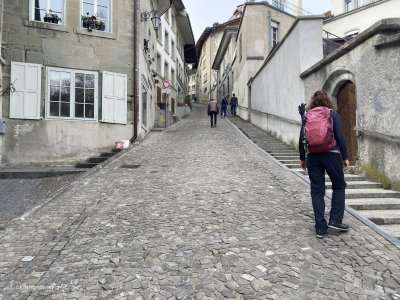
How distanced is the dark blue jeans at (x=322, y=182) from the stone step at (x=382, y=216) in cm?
102

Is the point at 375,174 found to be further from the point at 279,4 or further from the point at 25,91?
the point at 279,4

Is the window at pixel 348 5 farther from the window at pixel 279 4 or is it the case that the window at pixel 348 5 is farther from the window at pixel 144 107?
the window at pixel 144 107

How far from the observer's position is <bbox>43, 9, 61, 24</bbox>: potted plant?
443 inches

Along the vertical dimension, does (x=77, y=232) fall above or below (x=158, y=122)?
below

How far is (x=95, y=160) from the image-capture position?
1123 centimetres

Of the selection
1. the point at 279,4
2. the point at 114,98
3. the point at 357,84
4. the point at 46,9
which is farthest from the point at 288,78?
the point at 279,4

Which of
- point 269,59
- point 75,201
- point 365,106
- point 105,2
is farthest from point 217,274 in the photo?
point 269,59

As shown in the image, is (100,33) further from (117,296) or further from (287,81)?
(117,296)

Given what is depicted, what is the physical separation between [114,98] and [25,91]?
284 centimetres

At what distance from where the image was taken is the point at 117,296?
9.87 feet

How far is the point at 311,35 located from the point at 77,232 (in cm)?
912

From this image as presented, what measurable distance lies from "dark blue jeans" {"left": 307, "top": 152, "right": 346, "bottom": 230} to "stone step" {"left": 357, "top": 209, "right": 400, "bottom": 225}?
3.33 feet

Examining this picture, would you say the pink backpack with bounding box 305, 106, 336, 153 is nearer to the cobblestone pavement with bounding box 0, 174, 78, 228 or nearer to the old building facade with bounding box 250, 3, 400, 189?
the old building facade with bounding box 250, 3, 400, 189

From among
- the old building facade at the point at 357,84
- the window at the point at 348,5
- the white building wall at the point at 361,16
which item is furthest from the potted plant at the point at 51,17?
the window at the point at 348,5
